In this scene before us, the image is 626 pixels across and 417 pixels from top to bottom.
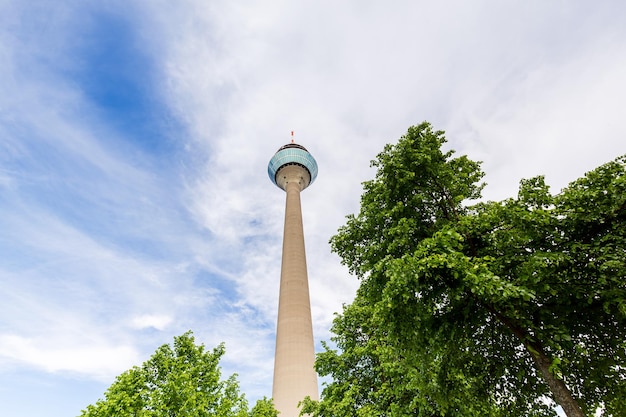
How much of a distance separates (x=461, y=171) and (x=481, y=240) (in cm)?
311

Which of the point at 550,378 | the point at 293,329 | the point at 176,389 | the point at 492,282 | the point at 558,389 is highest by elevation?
the point at 293,329

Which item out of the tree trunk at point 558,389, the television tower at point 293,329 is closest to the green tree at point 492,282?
the tree trunk at point 558,389

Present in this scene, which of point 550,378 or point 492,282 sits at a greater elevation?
point 492,282

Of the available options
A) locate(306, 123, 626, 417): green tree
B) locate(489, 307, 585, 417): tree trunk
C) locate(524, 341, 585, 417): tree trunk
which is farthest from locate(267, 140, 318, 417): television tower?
locate(524, 341, 585, 417): tree trunk

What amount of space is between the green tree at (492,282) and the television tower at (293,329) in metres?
21.3

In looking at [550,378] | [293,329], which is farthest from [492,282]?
[293,329]

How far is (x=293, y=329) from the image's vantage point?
34312 millimetres

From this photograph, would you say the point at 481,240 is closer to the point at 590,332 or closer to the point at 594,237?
the point at 594,237

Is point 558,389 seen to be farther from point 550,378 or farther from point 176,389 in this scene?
point 176,389

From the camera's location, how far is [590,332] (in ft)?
29.1

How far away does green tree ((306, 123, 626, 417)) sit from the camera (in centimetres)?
779

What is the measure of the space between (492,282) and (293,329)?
29.4m

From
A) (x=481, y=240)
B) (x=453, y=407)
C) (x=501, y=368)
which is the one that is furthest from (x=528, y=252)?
(x=453, y=407)

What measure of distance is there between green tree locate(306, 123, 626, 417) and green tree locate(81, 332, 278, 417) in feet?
28.7
